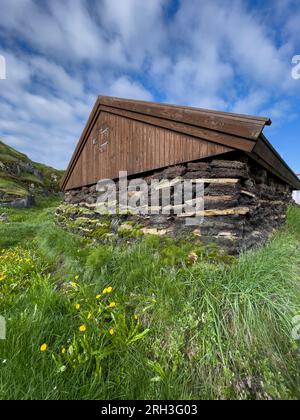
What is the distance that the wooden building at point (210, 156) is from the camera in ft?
11.2

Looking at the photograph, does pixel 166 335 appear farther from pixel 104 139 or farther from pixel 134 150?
pixel 104 139

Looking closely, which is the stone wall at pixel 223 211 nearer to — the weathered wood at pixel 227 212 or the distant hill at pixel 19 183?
the weathered wood at pixel 227 212

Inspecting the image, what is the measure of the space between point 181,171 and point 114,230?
256cm

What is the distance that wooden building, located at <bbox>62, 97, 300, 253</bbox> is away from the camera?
11.2 ft

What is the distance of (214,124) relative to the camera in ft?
11.3

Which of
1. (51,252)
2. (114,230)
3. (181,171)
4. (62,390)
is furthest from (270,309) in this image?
(51,252)

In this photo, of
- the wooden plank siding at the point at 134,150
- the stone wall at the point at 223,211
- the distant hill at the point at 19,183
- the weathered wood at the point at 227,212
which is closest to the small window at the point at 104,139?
the wooden plank siding at the point at 134,150

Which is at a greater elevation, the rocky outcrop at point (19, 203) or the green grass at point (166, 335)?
the rocky outcrop at point (19, 203)

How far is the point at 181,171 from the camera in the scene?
4.08 m

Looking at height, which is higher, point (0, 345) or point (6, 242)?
point (6, 242)

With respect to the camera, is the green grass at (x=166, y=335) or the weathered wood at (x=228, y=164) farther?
the weathered wood at (x=228, y=164)
